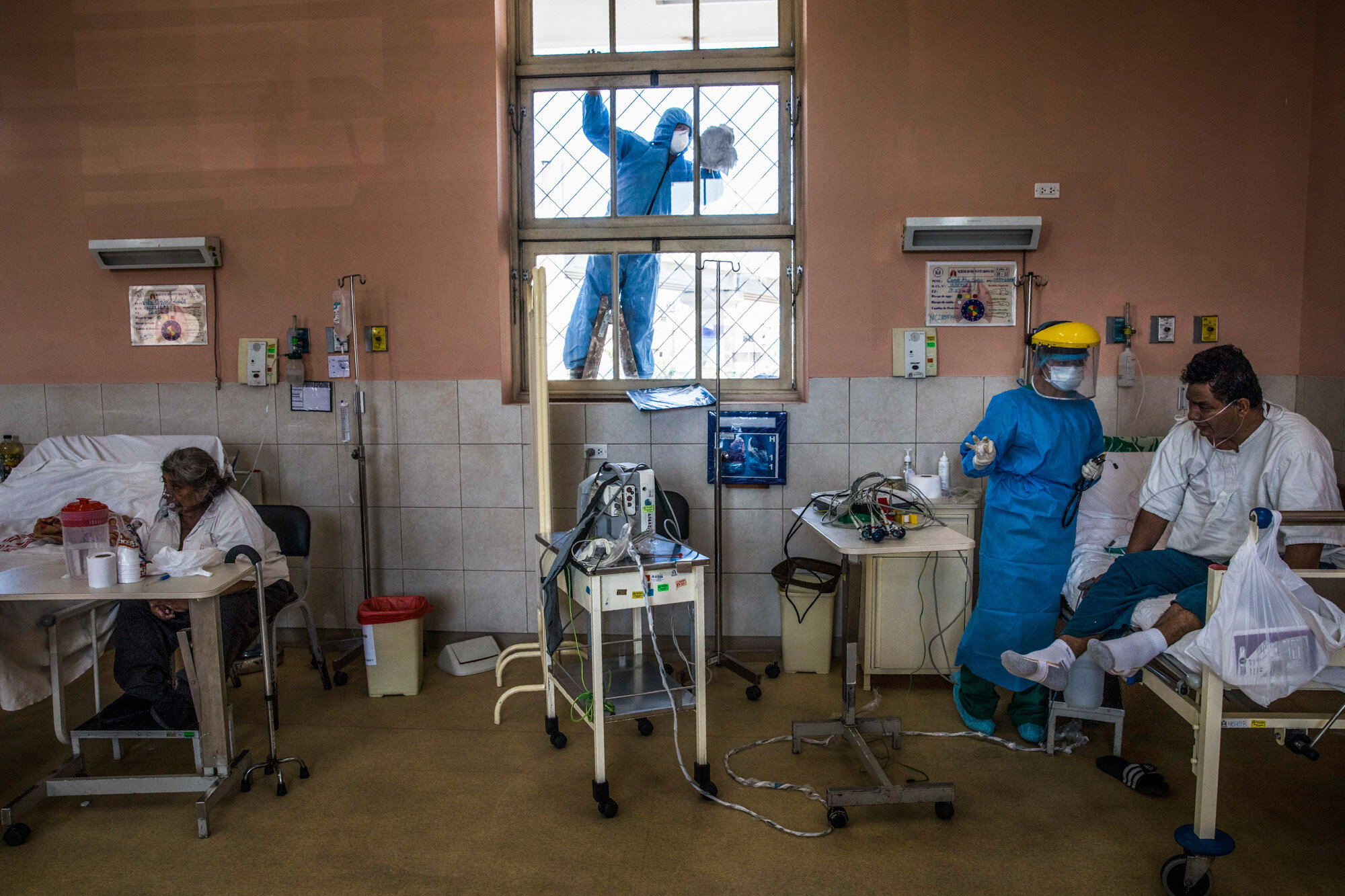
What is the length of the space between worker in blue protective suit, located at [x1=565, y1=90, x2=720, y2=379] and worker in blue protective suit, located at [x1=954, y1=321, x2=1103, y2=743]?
5.61 feet

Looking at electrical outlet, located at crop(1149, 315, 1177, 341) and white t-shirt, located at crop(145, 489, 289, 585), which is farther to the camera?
electrical outlet, located at crop(1149, 315, 1177, 341)

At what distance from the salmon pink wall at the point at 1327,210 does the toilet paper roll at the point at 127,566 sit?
171 inches

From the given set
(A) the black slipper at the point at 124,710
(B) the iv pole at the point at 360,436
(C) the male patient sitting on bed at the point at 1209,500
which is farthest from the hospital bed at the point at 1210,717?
(B) the iv pole at the point at 360,436

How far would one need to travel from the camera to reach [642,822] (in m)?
2.34

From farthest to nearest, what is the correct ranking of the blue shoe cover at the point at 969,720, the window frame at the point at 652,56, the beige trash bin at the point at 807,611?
the window frame at the point at 652,56
the beige trash bin at the point at 807,611
the blue shoe cover at the point at 969,720

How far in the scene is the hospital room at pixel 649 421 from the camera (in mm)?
2393

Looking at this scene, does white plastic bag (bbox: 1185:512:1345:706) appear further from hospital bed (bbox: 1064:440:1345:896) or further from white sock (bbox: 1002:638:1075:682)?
white sock (bbox: 1002:638:1075:682)

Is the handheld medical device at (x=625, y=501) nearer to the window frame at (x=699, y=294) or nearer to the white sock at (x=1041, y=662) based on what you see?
the white sock at (x=1041, y=662)

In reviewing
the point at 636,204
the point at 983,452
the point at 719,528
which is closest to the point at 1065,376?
the point at 983,452

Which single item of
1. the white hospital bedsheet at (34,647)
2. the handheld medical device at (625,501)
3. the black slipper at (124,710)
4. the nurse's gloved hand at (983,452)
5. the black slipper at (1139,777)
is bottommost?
the black slipper at (1139,777)

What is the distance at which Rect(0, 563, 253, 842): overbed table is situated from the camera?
2.26m

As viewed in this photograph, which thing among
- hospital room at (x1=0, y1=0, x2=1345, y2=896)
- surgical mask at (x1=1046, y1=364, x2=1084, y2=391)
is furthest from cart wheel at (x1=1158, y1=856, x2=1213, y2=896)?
surgical mask at (x1=1046, y1=364, x2=1084, y2=391)

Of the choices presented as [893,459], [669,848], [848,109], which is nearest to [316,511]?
[669,848]

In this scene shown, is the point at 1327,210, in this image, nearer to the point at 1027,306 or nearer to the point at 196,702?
the point at 1027,306
